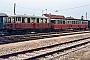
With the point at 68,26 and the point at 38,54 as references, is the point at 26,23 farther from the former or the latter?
the point at 38,54

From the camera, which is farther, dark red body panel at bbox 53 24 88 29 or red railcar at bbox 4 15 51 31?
dark red body panel at bbox 53 24 88 29

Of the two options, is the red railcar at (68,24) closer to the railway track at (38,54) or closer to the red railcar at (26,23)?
the red railcar at (26,23)

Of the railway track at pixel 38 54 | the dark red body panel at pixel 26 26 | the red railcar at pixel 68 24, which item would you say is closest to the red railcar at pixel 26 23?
the dark red body panel at pixel 26 26

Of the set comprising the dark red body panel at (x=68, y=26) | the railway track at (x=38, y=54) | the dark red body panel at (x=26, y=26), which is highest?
the dark red body panel at (x=26, y=26)

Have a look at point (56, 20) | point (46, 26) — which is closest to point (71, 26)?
point (56, 20)

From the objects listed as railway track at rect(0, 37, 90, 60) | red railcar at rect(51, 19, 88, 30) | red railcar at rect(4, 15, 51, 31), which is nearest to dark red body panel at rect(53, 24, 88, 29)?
red railcar at rect(51, 19, 88, 30)

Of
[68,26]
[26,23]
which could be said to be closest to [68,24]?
[68,26]

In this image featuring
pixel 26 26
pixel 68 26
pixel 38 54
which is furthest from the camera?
pixel 68 26

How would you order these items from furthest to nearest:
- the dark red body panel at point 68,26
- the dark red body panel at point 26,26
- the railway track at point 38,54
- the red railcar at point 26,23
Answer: the dark red body panel at point 68,26
the red railcar at point 26,23
the dark red body panel at point 26,26
the railway track at point 38,54

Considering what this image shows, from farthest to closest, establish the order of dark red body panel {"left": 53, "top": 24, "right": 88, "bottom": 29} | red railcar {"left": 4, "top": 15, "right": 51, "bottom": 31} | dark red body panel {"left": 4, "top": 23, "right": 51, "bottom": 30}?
dark red body panel {"left": 53, "top": 24, "right": 88, "bottom": 29}, red railcar {"left": 4, "top": 15, "right": 51, "bottom": 31}, dark red body panel {"left": 4, "top": 23, "right": 51, "bottom": 30}

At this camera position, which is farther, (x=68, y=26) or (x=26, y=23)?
(x=68, y=26)

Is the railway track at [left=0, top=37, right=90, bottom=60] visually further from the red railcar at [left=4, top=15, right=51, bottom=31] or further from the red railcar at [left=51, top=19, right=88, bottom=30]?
the red railcar at [left=51, top=19, right=88, bottom=30]

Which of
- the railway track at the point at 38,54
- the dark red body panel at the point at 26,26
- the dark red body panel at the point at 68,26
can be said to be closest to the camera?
the railway track at the point at 38,54

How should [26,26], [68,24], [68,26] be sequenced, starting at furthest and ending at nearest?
[68,24], [68,26], [26,26]
